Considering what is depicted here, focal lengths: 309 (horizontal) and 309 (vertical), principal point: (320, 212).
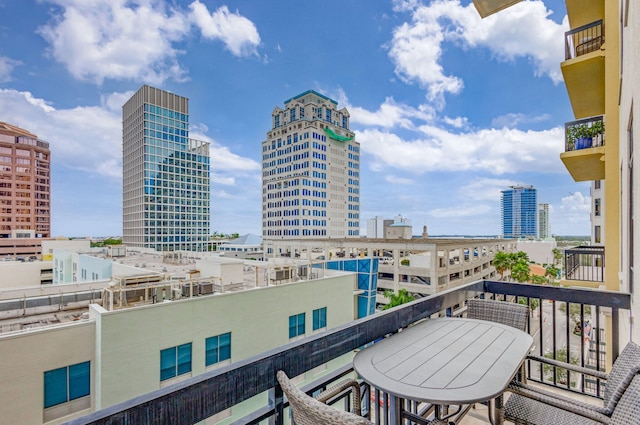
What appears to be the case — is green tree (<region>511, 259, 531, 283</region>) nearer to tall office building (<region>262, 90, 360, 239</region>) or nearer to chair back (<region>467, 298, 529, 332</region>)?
tall office building (<region>262, 90, 360, 239</region>)

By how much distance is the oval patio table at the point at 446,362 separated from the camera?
55.9 inches

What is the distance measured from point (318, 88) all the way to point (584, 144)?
179 feet

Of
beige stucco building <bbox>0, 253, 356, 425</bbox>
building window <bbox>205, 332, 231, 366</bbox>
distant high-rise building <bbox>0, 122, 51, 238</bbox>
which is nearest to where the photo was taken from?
beige stucco building <bbox>0, 253, 356, 425</bbox>

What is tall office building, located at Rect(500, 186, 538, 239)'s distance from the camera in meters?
73.1

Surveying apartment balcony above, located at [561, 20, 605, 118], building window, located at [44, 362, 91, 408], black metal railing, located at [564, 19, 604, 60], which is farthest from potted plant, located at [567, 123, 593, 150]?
building window, located at [44, 362, 91, 408]

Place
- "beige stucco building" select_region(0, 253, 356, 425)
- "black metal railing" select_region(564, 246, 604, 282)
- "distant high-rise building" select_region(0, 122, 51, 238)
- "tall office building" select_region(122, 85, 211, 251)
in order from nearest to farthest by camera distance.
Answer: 1. "beige stucco building" select_region(0, 253, 356, 425)
2. "black metal railing" select_region(564, 246, 604, 282)
3. "tall office building" select_region(122, 85, 211, 251)
4. "distant high-rise building" select_region(0, 122, 51, 238)

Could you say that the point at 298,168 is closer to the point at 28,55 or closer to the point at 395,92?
the point at 395,92

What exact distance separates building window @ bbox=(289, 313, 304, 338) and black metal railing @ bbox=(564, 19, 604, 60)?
10972mm

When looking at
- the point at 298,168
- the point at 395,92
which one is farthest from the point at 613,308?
the point at 395,92

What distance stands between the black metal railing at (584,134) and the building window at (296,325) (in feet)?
32.4

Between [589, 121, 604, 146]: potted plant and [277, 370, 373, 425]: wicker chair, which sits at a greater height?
[589, 121, 604, 146]: potted plant

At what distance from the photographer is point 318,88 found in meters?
56.4

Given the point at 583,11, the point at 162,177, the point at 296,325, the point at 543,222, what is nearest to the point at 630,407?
the point at 583,11

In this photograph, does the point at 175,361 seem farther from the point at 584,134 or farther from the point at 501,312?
the point at 584,134
